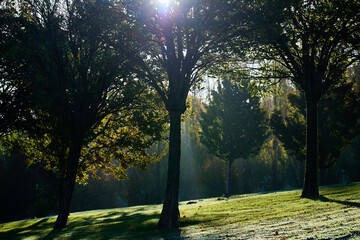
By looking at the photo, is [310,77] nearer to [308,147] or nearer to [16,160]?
[308,147]

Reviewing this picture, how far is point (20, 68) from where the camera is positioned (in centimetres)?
1623

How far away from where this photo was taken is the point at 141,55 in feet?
54.1

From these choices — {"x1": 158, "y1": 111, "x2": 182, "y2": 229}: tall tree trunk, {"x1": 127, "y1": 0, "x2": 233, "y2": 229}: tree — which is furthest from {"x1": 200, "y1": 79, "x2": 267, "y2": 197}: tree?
{"x1": 158, "y1": 111, "x2": 182, "y2": 229}: tall tree trunk

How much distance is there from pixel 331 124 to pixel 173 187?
23.7 metres

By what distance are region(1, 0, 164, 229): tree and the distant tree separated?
18.0 metres

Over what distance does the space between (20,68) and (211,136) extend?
24566mm

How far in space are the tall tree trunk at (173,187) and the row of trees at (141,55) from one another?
4cm

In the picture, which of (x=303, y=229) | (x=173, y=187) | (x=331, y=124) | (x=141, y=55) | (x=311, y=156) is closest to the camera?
(x=303, y=229)

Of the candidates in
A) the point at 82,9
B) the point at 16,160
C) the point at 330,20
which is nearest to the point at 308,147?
the point at 330,20

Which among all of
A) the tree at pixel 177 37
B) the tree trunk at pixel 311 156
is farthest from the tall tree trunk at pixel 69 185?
the tree trunk at pixel 311 156

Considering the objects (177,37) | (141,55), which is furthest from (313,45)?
(141,55)

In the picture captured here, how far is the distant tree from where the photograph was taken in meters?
31.2

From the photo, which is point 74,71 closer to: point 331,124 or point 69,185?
point 69,185

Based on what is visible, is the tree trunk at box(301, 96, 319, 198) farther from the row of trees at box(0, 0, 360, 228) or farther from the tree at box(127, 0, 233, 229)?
the tree at box(127, 0, 233, 229)
